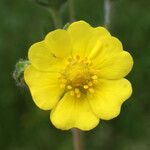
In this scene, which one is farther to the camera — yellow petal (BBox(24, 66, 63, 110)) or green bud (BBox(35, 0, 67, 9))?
green bud (BBox(35, 0, 67, 9))

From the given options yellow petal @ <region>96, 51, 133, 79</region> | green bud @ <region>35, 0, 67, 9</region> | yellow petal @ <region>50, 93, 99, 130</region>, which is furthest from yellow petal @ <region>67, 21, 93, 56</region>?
green bud @ <region>35, 0, 67, 9</region>

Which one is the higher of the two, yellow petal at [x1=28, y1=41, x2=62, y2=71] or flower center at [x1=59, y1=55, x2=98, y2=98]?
yellow petal at [x1=28, y1=41, x2=62, y2=71]

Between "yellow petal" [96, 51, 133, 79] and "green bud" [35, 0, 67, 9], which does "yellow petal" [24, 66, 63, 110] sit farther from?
"green bud" [35, 0, 67, 9]

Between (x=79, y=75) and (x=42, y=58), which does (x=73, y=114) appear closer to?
(x=79, y=75)

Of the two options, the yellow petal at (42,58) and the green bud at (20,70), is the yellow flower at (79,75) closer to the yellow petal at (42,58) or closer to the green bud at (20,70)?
the yellow petal at (42,58)

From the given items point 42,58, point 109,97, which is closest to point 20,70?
point 42,58

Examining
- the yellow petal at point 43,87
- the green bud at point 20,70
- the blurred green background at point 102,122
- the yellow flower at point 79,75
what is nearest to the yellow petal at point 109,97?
the yellow flower at point 79,75

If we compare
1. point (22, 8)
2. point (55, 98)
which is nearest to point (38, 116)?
point (22, 8)
